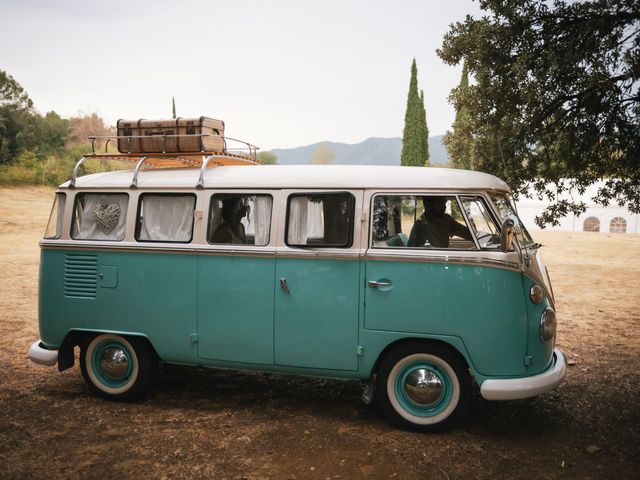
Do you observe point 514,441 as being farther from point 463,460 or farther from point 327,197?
point 327,197

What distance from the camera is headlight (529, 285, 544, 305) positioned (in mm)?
4918

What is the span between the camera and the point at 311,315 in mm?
5332

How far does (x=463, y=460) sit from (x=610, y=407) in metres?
2.42

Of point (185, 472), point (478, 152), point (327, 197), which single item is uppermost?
point (478, 152)

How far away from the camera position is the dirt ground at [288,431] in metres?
4.57

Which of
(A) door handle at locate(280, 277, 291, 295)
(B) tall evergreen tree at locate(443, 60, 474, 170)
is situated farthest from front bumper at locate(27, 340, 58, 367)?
(B) tall evergreen tree at locate(443, 60, 474, 170)

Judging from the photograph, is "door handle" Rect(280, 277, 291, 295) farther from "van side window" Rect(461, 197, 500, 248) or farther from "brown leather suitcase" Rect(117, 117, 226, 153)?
"van side window" Rect(461, 197, 500, 248)

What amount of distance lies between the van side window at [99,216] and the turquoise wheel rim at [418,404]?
11.1ft

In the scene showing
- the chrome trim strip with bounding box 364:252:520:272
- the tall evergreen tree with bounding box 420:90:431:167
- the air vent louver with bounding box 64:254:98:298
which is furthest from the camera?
the tall evergreen tree with bounding box 420:90:431:167

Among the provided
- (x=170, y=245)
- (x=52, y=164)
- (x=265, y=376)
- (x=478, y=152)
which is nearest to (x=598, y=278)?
(x=478, y=152)

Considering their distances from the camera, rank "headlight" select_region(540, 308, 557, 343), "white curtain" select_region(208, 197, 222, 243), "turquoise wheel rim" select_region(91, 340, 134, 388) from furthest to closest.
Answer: "turquoise wheel rim" select_region(91, 340, 134, 388) < "white curtain" select_region(208, 197, 222, 243) < "headlight" select_region(540, 308, 557, 343)

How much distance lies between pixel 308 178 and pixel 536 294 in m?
2.43

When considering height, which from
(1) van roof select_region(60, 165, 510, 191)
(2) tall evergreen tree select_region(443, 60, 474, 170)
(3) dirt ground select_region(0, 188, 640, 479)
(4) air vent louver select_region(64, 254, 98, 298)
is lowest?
(3) dirt ground select_region(0, 188, 640, 479)

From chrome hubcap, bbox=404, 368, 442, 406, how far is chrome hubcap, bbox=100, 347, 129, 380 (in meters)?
3.14
